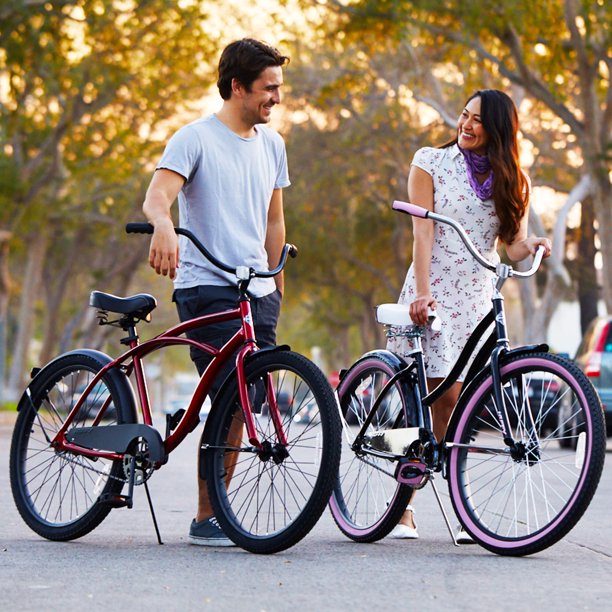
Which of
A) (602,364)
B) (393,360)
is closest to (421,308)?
(393,360)

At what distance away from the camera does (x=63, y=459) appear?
6734 millimetres

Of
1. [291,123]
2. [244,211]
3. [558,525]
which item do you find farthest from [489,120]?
[291,123]

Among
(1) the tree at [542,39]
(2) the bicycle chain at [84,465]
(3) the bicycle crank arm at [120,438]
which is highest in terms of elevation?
(1) the tree at [542,39]

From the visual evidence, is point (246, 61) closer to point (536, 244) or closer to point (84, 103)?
point (536, 244)

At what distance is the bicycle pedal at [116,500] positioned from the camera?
624 centimetres

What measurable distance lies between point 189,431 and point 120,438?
0.32 metres

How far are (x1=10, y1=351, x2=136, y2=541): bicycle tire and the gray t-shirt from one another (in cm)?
56

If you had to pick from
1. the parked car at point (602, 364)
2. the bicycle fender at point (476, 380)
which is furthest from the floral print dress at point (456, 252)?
the parked car at point (602, 364)

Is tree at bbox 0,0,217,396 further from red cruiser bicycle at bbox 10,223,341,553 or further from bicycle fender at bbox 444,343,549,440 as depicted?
bicycle fender at bbox 444,343,549,440

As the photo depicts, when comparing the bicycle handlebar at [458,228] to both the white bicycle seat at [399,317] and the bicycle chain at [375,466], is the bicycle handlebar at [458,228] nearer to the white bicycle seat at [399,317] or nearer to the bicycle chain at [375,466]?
the white bicycle seat at [399,317]

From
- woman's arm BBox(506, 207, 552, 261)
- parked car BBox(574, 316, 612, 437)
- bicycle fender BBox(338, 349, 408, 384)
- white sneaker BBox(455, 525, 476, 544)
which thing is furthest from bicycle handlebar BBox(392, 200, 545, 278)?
parked car BBox(574, 316, 612, 437)

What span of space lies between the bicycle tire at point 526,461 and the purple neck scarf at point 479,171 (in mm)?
983

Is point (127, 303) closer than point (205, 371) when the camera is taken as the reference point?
No

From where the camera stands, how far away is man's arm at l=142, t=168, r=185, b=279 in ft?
19.3
